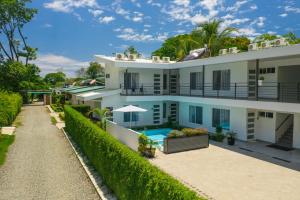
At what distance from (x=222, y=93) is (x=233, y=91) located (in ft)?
4.45

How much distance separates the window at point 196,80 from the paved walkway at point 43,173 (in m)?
15.0

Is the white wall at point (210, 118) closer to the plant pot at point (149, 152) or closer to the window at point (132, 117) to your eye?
the window at point (132, 117)

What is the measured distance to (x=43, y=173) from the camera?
14648 mm

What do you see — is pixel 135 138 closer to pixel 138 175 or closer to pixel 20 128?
pixel 138 175

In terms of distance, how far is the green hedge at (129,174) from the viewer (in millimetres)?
7177

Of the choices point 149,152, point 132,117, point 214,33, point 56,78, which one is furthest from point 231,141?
point 56,78

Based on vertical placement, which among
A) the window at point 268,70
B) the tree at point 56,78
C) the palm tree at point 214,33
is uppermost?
the palm tree at point 214,33

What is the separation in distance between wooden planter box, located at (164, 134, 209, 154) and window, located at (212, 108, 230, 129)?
4.59 metres

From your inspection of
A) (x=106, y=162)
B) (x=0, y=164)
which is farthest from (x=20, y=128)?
(x=106, y=162)

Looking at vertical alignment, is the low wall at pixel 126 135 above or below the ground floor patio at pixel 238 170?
above

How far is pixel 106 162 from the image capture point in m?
12.5

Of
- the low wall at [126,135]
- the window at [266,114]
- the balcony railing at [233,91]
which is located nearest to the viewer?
the low wall at [126,135]

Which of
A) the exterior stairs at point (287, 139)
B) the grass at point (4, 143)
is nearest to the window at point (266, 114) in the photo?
the exterior stairs at point (287, 139)

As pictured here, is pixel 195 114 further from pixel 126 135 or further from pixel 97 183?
pixel 97 183
